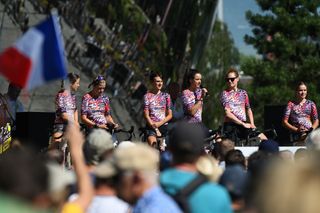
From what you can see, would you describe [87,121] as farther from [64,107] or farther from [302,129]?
[302,129]

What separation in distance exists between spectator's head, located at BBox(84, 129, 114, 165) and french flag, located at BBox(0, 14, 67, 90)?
62cm

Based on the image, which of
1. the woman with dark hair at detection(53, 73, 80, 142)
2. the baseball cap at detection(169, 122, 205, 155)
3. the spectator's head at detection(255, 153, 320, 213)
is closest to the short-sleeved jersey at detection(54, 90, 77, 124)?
the woman with dark hair at detection(53, 73, 80, 142)

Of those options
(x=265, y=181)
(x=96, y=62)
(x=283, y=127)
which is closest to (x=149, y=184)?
(x=265, y=181)

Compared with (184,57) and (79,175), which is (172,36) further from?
(79,175)

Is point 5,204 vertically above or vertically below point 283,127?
above

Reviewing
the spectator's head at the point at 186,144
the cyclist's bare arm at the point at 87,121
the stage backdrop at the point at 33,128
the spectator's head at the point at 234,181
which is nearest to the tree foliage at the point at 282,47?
the stage backdrop at the point at 33,128

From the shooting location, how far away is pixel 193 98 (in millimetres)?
15695

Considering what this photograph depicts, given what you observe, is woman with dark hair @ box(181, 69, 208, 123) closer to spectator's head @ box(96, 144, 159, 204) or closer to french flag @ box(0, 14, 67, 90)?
french flag @ box(0, 14, 67, 90)

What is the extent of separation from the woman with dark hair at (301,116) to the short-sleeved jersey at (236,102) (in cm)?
103

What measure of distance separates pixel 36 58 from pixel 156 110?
7.53 metres

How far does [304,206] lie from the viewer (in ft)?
17.9

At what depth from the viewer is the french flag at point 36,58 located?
8.52m

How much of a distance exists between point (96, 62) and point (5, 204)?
78.6 feet

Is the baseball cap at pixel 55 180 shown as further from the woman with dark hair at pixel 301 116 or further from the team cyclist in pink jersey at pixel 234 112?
the woman with dark hair at pixel 301 116
